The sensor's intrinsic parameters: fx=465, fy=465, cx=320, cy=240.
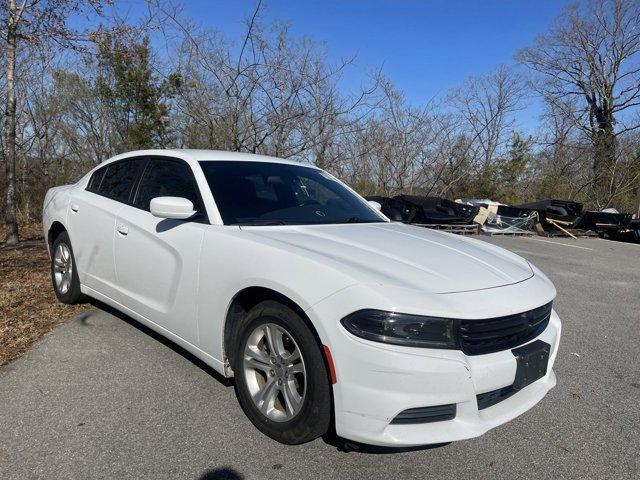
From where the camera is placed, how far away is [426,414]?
6.84 ft

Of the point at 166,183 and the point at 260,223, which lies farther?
the point at 166,183

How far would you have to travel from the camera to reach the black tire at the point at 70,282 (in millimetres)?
4367

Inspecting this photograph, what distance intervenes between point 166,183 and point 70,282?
5.72 feet

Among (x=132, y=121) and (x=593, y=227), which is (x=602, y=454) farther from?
(x=132, y=121)

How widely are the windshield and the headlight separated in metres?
1.19

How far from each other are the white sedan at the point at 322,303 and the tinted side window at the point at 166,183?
0.01 m

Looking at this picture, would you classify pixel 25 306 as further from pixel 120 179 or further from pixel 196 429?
pixel 196 429

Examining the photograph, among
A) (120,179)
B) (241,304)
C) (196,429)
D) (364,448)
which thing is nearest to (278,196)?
(241,304)

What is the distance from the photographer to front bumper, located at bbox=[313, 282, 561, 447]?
202 centimetres

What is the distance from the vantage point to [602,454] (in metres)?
2.51

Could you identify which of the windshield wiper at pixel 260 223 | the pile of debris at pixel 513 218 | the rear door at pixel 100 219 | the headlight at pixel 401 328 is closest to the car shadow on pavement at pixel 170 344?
the rear door at pixel 100 219

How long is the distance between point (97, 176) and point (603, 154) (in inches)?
933

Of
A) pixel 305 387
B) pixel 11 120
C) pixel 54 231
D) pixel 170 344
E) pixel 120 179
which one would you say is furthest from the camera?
pixel 11 120

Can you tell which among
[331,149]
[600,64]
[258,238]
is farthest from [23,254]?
[600,64]
